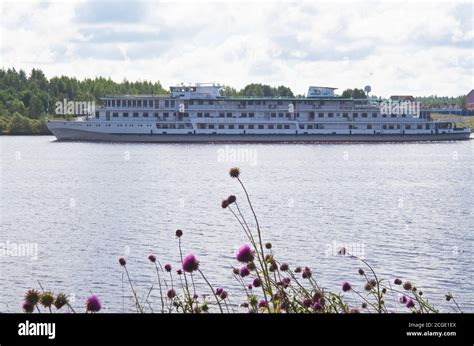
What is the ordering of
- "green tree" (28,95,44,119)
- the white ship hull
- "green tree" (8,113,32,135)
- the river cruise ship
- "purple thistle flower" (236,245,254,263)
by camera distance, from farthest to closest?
1. "green tree" (28,95,44,119)
2. "green tree" (8,113,32,135)
3. the white ship hull
4. the river cruise ship
5. "purple thistle flower" (236,245,254,263)

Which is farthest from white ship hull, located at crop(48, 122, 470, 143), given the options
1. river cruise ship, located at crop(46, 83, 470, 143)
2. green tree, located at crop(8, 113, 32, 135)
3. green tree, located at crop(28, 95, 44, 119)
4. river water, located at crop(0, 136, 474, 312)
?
green tree, located at crop(28, 95, 44, 119)

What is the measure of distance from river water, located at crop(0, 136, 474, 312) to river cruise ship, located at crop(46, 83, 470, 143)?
28.1m

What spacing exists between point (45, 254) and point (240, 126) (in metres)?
73.2

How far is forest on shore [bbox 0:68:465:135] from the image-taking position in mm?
137625

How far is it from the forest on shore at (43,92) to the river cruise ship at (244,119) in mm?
39660

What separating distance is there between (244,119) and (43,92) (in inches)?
2494

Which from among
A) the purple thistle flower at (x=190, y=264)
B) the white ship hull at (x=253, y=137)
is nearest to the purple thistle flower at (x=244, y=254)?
the purple thistle flower at (x=190, y=264)

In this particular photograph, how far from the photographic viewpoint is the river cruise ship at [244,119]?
95062 mm

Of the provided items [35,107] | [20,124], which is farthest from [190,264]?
[35,107]

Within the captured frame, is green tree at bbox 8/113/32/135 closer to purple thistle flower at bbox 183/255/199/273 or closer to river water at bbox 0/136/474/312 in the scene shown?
river water at bbox 0/136/474/312

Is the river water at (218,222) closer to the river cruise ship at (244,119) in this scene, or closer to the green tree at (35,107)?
the river cruise ship at (244,119)

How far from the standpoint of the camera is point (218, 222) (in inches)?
1168

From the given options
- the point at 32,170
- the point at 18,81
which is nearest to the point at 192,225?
the point at 32,170

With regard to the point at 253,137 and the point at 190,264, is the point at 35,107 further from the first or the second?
the point at 190,264
